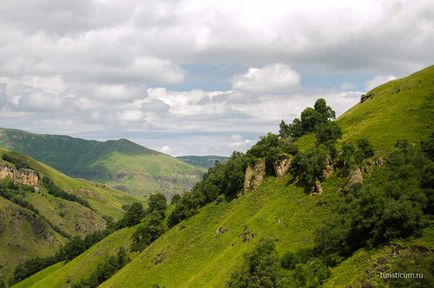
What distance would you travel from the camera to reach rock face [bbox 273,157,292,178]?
460 ft

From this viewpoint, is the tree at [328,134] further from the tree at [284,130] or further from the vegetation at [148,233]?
the vegetation at [148,233]

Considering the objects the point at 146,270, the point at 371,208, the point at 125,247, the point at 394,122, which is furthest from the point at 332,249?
the point at 125,247

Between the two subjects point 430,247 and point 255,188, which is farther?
point 255,188

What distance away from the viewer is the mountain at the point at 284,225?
75.1 meters

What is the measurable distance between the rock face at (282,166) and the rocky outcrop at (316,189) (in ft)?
75.8

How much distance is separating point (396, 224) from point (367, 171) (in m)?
37.2

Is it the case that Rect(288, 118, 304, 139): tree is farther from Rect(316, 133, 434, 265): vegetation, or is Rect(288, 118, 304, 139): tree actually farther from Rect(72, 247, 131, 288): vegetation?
Rect(72, 247, 131, 288): vegetation

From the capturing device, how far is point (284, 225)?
111 metres

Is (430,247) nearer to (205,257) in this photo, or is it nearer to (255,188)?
(205,257)

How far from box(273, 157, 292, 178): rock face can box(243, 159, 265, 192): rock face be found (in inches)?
319

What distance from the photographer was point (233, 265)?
107 metres

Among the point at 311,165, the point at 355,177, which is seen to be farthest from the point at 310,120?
the point at 355,177

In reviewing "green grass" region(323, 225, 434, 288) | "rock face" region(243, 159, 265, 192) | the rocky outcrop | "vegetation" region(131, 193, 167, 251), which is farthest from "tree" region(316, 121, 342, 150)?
"vegetation" region(131, 193, 167, 251)

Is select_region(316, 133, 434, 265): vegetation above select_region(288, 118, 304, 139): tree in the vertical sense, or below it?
below
